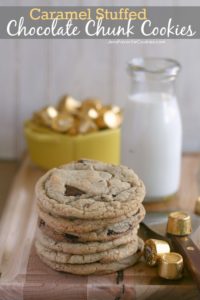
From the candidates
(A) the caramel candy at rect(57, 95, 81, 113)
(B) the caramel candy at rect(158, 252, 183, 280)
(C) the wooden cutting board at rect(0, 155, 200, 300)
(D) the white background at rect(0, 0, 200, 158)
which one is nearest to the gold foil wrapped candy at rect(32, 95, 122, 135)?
(A) the caramel candy at rect(57, 95, 81, 113)

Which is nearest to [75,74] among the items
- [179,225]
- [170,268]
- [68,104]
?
[68,104]

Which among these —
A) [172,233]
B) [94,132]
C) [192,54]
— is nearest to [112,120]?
[94,132]

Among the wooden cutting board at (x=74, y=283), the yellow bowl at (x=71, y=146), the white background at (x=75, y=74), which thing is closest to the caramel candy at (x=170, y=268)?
the wooden cutting board at (x=74, y=283)

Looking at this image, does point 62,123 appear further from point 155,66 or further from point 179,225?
point 179,225

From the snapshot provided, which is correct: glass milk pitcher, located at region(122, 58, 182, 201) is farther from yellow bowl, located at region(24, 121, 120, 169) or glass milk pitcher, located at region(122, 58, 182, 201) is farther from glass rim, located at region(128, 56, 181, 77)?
yellow bowl, located at region(24, 121, 120, 169)

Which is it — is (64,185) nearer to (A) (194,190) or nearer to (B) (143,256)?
(B) (143,256)

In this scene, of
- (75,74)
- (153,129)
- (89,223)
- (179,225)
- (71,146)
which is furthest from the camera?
(75,74)
